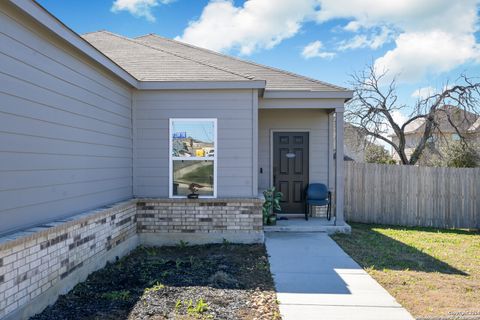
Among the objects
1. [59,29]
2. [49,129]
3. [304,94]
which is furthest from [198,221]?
[59,29]

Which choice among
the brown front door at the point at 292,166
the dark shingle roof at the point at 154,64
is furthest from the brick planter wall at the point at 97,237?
the brown front door at the point at 292,166

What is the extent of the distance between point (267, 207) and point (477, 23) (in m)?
8.39

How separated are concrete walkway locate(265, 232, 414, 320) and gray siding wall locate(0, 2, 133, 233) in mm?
2745

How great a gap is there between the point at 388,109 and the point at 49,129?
12.3 meters

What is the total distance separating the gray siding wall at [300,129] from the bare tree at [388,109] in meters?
5.59

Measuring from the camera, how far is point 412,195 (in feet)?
30.4

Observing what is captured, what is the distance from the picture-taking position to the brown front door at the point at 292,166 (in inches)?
345

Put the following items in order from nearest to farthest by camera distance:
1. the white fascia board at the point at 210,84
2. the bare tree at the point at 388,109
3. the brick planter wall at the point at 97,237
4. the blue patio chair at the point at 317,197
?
the brick planter wall at the point at 97,237, the white fascia board at the point at 210,84, the blue patio chair at the point at 317,197, the bare tree at the point at 388,109

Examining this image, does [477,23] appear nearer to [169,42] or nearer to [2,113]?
[169,42]

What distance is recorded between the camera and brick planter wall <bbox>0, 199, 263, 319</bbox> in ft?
10.6

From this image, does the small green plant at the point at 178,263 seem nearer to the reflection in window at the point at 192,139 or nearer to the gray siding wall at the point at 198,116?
the gray siding wall at the point at 198,116

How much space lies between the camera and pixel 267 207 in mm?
7562

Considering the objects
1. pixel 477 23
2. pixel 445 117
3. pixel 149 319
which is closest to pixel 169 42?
pixel 149 319

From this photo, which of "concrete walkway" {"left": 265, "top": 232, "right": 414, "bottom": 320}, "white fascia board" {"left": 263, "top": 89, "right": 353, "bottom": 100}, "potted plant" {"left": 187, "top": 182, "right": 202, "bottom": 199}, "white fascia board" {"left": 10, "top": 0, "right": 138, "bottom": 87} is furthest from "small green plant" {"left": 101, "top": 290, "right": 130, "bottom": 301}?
"white fascia board" {"left": 263, "top": 89, "right": 353, "bottom": 100}
